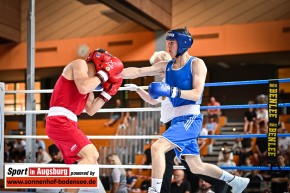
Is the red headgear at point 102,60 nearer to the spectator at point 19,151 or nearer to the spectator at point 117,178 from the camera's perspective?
the spectator at point 117,178

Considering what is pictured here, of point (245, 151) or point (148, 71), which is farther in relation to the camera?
point (245, 151)

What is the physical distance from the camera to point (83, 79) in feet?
11.8

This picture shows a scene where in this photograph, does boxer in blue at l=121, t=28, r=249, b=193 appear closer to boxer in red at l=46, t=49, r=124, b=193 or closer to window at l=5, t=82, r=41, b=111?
boxer in red at l=46, t=49, r=124, b=193

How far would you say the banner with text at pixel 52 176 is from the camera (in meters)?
3.61

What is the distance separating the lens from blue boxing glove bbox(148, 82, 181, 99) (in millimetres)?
3516

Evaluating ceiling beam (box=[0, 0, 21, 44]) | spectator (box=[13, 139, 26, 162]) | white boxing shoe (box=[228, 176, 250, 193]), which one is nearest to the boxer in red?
white boxing shoe (box=[228, 176, 250, 193])

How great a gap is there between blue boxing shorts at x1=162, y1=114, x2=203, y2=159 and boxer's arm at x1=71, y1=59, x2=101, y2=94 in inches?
25.9

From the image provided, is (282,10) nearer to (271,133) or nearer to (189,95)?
(271,133)

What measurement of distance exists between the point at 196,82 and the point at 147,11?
7.17 meters

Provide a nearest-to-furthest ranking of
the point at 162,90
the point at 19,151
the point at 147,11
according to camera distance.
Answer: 1. the point at 162,90
2. the point at 147,11
3. the point at 19,151

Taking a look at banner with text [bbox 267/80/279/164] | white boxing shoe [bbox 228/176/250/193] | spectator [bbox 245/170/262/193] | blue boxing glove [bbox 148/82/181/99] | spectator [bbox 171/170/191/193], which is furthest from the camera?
spectator [bbox 245/170/262/193]

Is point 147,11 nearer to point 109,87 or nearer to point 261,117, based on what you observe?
point 261,117

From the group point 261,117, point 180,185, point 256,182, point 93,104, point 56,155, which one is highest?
point 93,104

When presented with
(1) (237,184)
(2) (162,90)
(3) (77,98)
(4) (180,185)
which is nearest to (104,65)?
(3) (77,98)
